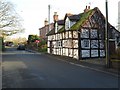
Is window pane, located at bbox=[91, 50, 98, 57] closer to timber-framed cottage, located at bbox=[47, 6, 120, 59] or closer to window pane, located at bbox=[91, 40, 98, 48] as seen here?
timber-framed cottage, located at bbox=[47, 6, 120, 59]

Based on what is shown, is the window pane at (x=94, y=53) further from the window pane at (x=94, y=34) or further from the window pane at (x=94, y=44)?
the window pane at (x=94, y=34)

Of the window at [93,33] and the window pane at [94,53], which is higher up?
the window at [93,33]

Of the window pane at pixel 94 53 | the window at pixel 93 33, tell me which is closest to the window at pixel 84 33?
the window at pixel 93 33

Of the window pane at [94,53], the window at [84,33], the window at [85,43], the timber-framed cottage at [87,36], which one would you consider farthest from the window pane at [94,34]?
the window pane at [94,53]


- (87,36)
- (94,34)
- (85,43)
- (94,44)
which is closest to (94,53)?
(94,44)

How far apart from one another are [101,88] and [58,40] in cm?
3263

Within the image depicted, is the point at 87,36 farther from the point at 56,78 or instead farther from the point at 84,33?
the point at 56,78

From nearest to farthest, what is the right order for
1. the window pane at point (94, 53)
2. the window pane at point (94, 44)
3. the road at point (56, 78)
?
the road at point (56, 78) < the window pane at point (94, 53) < the window pane at point (94, 44)

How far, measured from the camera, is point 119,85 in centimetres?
1330

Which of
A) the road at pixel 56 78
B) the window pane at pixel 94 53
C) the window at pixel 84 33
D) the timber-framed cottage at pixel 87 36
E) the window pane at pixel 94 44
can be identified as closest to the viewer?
the road at pixel 56 78

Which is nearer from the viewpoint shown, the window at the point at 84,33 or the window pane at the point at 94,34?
the window at the point at 84,33

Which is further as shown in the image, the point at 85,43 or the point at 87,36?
the point at 87,36

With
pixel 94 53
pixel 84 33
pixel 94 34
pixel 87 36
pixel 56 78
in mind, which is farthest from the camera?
pixel 94 34

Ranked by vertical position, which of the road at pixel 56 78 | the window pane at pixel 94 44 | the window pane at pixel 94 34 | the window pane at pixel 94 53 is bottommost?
the road at pixel 56 78
